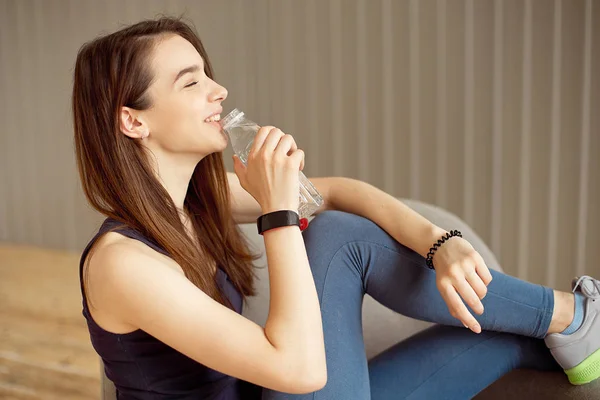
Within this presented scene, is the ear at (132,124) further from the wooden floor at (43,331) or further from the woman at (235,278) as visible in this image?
the wooden floor at (43,331)

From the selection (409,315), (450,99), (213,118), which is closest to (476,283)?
(409,315)

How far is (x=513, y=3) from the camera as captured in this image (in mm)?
2645

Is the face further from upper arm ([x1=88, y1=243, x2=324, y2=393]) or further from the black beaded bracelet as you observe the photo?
the black beaded bracelet

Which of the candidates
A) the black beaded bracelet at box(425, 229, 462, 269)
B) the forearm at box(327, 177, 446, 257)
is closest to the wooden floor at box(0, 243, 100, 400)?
the forearm at box(327, 177, 446, 257)

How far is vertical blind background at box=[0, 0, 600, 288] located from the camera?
2.61 meters

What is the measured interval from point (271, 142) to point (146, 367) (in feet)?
1.33

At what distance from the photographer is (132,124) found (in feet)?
3.98

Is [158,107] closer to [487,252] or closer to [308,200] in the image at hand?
[308,200]

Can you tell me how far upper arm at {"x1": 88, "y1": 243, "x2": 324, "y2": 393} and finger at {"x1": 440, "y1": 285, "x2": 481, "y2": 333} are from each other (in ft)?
0.97

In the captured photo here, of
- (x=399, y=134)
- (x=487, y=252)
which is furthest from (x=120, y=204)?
(x=399, y=134)

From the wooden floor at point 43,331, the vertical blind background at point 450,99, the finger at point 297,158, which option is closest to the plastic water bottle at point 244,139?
the finger at point 297,158

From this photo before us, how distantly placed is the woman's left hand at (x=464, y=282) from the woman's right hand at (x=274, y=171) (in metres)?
0.29

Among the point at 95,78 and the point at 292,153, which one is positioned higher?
the point at 95,78

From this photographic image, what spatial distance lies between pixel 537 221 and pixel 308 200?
5.39 feet
